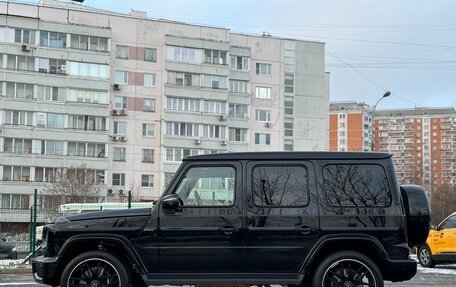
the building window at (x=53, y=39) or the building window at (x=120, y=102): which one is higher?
the building window at (x=53, y=39)

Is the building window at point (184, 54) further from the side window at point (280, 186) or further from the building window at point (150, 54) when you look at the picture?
the side window at point (280, 186)

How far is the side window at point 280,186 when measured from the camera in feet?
24.7

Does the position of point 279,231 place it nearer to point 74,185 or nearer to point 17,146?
point 74,185

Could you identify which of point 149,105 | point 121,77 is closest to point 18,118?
point 121,77

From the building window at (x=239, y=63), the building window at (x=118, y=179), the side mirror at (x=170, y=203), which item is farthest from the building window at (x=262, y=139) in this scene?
the side mirror at (x=170, y=203)

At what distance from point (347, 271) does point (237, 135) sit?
189ft

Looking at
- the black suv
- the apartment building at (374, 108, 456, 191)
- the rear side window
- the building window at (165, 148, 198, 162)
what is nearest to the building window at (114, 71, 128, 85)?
the building window at (165, 148, 198, 162)

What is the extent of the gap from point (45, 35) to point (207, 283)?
5443 cm

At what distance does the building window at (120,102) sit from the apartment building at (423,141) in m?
82.1

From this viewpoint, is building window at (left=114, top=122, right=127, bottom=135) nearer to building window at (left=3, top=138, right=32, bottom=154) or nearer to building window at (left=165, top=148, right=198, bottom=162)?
building window at (left=165, top=148, right=198, bottom=162)

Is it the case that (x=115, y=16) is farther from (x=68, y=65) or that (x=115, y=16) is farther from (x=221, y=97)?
(x=221, y=97)

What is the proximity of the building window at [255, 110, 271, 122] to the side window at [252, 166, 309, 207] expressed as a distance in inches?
2335

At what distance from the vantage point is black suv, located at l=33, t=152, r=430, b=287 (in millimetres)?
7395

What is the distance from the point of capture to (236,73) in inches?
2579
